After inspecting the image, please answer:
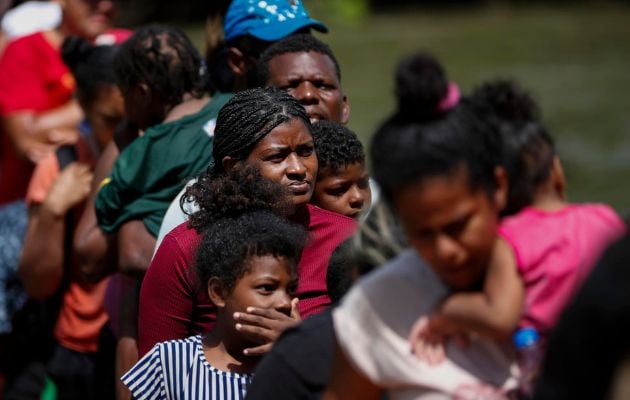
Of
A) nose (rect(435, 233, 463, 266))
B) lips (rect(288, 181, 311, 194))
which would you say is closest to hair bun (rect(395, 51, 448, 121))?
nose (rect(435, 233, 463, 266))

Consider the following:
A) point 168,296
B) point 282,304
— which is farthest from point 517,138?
point 168,296

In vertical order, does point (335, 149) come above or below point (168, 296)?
above

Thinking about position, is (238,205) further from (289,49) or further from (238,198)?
(289,49)

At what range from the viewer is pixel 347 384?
2.68 meters

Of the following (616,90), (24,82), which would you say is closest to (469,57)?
(616,90)

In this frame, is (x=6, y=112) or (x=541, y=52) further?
(x=541, y=52)

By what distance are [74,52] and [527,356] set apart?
11.8 ft

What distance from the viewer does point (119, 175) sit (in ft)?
14.7

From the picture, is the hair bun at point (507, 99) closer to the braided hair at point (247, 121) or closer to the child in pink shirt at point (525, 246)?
the child in pink shirt at point (525, 246)

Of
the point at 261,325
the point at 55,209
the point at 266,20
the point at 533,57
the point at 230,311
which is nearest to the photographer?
the point at 261,325

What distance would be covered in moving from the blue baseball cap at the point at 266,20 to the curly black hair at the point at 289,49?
156 mm

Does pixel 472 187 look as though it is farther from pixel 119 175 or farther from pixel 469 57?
pixel 469 57

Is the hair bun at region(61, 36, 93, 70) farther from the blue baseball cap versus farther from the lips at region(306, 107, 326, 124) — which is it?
the lips at region(306, 107, 326, 124)

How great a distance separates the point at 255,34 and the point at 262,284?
169cm
